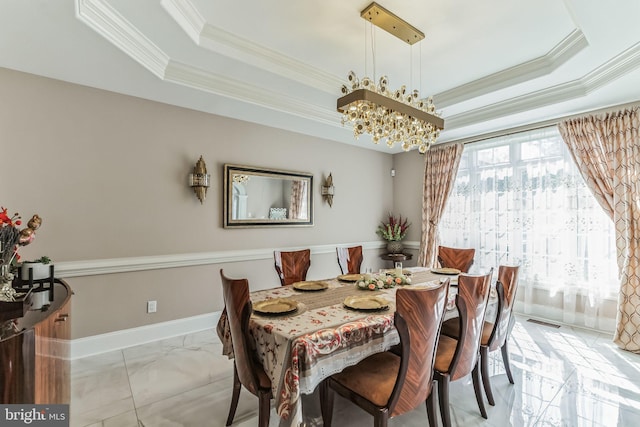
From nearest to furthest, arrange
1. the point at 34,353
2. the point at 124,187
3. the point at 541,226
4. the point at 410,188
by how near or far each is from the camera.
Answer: the point at 34,353 < the point at 124,187 < the point at 541,226 < the point at 410,188

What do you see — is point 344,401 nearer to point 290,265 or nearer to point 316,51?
point 290,265

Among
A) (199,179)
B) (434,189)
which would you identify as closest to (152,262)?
(199,179)

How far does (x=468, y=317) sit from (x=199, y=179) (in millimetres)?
2942

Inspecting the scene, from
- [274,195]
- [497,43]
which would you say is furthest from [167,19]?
[497,43]

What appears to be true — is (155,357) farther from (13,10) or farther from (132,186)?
(13,10)

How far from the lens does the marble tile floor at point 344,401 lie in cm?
207

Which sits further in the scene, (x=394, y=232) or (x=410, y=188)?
(x=410, y=188)

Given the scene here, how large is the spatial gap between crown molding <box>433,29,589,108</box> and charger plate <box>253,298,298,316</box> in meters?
3.10

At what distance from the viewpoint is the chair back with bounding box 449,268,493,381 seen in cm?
184

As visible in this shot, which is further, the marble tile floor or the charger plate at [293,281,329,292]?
the charger plate at [293,281,329,292]

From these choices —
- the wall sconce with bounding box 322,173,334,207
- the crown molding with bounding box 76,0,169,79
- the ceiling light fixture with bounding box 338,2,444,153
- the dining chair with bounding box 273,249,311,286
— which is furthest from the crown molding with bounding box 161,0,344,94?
the dining chair with bounding box 273,249,311,286

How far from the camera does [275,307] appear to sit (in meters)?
1.96

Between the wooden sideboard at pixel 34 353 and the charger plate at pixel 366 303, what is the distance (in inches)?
57.6

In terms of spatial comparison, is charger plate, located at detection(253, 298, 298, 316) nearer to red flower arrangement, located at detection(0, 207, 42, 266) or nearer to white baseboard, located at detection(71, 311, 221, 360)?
red flower arrangement, located at detection(0, 207, 42, 266)
